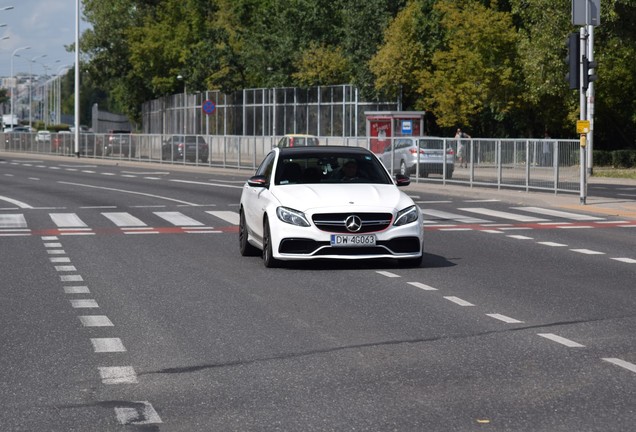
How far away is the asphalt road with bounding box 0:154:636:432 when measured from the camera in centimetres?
734

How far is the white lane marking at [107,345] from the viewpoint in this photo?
9617 millimetres

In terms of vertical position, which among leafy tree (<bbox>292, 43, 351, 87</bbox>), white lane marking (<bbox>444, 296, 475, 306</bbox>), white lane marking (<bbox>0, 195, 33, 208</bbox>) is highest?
leafy tree (<bbox>292, 43, 351, 87</bbox>)

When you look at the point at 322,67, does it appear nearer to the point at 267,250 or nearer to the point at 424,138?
the point at 424,138

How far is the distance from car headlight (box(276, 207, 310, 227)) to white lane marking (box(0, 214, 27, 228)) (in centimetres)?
875

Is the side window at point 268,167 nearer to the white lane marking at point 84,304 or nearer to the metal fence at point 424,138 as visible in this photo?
the white lane marking at point 84,304

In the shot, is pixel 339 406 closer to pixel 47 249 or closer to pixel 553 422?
pixel 553 422

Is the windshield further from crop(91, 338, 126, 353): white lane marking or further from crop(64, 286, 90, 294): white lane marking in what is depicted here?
crop(91, 338, 126, 353): white lane marking

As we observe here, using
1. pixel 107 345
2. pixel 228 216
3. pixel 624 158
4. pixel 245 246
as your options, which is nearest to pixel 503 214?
pixel 228 216

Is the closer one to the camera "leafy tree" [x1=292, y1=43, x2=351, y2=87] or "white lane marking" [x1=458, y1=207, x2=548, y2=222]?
"white lane marking" [x1=458, y1=207, x2=548, y2=222]

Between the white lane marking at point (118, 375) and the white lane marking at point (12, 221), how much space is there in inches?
580

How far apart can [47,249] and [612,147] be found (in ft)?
161

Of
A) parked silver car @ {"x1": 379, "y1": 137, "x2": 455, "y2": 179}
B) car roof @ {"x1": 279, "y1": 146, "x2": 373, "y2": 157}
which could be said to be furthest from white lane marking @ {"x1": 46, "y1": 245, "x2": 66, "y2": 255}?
parked silver car @ {"x1": 379, "y1": 137, "x2": 455, "y2": 179}

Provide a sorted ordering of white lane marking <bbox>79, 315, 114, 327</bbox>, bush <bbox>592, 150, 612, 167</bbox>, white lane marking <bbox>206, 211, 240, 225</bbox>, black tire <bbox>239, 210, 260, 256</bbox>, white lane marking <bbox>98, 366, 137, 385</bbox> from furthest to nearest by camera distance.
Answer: bush <bbox>592, 150, 612, 167</bbox>, white lane marking <bbox>206, 211, 240, 225</bbox>, black tire <bbox>239, 210, 260, 256</bbox>, white lane marking <bbox>79, 315, 114, 327</bbox>, white lane marking <bbox>98, 366, 137, 385</bbox>

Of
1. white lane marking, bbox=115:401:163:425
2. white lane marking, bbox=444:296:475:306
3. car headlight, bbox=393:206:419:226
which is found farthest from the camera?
car headlight, bbox=393:206:419:226
